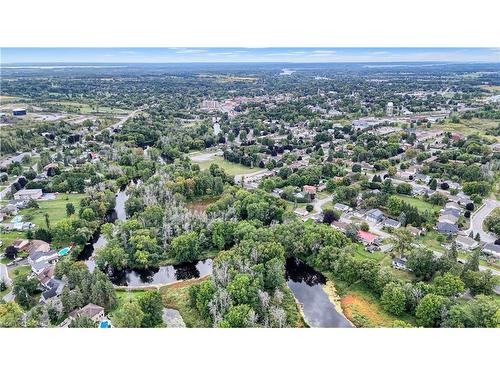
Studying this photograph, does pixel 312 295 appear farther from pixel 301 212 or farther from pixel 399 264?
pixel 301 212

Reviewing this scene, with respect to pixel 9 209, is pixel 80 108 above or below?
above

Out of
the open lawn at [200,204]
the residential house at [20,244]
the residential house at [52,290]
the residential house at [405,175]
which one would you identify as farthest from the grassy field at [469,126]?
the residential house at [20,244]

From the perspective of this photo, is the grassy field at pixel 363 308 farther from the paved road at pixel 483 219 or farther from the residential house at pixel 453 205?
the residential house at pixel 453 205

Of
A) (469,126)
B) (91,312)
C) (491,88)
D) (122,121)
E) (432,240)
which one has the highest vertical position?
(491,88)

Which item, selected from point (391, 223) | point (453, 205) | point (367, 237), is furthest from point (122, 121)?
point (453, 205)

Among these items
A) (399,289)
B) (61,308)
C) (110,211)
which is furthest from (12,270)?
(399,289)
